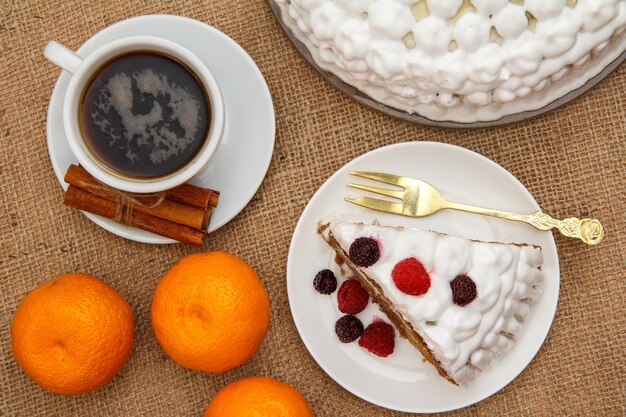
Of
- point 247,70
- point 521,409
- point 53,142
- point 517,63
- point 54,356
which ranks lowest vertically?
point 521,409

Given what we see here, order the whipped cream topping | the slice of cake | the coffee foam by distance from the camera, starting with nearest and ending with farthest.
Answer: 1. the whipped cream topping
2. the coffee foam
3. the slice of cake

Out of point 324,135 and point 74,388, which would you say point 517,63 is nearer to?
point 324,135

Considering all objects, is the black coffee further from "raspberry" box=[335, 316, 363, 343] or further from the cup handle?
"raspberry" box=[335, 316, 363, 343]

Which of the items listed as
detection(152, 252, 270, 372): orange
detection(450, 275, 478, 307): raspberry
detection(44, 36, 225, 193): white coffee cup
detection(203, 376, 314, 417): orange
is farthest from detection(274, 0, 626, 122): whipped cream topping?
detection(203, 376, 314, 417): orange

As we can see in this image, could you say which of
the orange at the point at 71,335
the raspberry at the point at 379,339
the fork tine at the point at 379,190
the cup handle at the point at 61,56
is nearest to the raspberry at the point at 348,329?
the raspberry at the point at 379,339

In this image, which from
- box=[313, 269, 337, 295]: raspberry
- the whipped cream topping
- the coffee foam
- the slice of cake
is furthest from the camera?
box=[313, 269, 337, 295]: raspberry

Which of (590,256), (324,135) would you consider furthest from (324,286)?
(590,256)

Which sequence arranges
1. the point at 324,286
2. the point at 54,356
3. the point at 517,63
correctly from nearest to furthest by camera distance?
the point at 517,63
the point at 54,356
the point at 324,286
